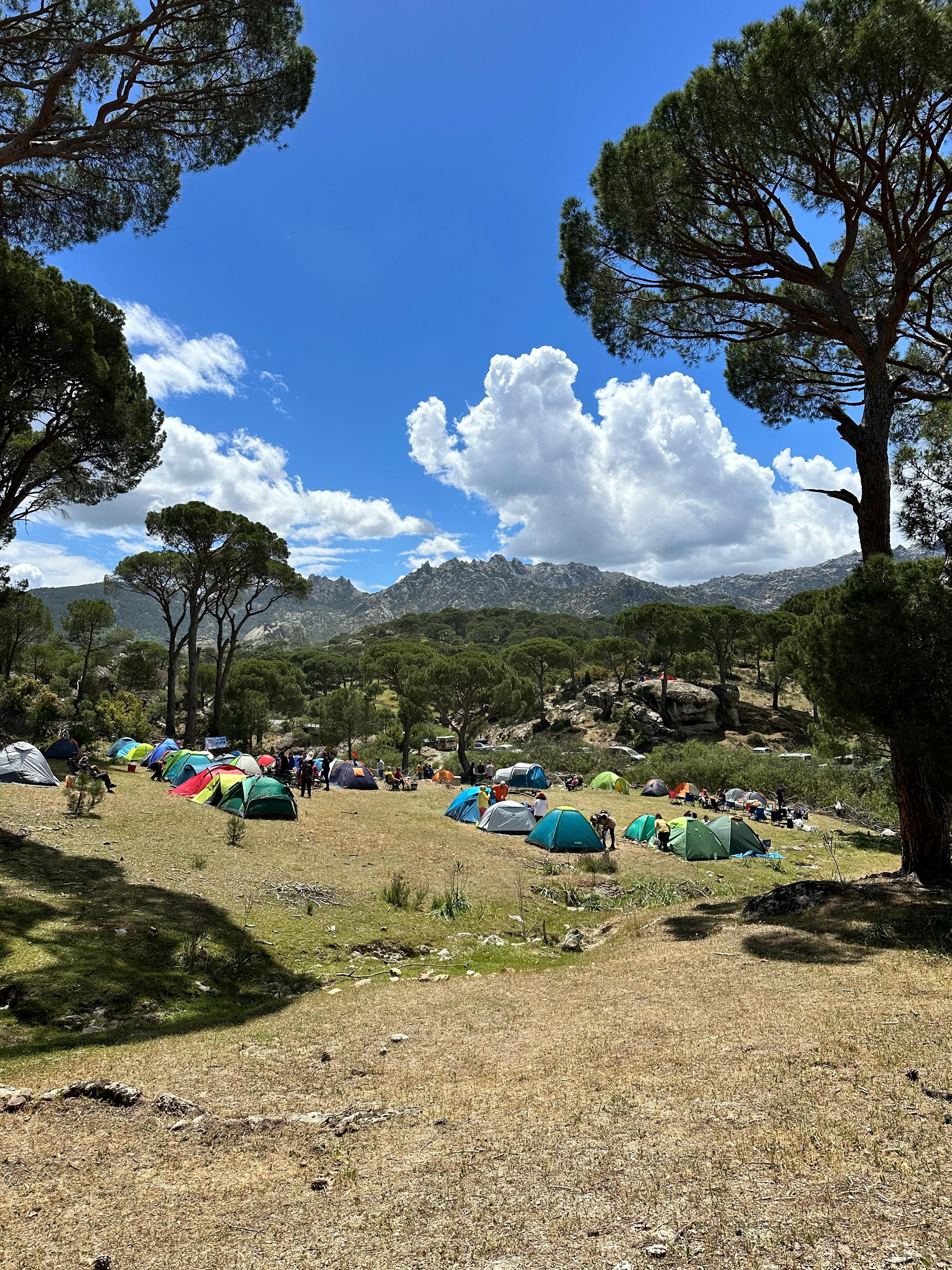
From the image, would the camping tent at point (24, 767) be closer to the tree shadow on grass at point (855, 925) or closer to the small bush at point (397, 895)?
the small bush at point (397, 895)

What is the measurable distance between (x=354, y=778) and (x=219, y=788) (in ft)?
30.8

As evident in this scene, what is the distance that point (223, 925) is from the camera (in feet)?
31.6

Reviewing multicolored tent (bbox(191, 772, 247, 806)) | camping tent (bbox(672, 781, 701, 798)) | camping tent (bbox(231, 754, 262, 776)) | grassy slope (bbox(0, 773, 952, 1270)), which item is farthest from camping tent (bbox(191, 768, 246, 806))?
camping tent (bbox(672, 781, 701, 798))

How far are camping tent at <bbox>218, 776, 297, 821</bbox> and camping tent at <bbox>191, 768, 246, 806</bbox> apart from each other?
0.16 m

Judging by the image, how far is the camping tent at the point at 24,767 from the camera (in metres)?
16.5

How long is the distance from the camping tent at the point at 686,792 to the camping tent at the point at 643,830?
32.8ft

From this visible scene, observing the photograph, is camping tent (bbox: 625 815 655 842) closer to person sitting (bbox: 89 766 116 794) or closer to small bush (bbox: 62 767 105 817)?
small bush (bbox: 62 767 105 817)

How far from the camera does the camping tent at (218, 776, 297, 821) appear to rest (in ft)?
57.4

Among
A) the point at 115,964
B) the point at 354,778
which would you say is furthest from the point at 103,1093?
the point at 354,778

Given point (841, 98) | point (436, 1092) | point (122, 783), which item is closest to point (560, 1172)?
point (436, 1092)

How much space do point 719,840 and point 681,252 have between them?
55.2 ft

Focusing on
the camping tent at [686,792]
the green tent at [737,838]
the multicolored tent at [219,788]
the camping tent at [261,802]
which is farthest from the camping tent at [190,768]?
the camping tent at [686,792]

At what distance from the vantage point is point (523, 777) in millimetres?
30969

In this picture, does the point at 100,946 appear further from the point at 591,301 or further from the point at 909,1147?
the point at 591,301
